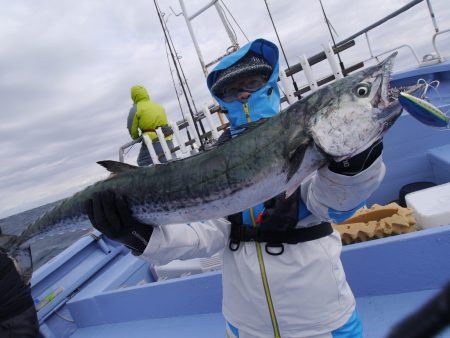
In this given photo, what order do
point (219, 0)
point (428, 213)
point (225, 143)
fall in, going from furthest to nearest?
point (219, 0), point (428, 213), point (225, 143)

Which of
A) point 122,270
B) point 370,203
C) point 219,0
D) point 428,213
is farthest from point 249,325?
point 219,0

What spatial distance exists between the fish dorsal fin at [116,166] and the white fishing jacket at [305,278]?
97cm

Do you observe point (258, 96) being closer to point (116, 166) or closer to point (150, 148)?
point (116, 166)

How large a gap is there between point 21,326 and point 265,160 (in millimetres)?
3480

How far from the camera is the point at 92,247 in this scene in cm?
555

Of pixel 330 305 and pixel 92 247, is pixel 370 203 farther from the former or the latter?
pixel 92 247

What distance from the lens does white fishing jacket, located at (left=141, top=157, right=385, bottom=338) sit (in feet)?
5.05

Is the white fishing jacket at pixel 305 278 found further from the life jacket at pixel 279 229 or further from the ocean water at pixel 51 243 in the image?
the ocean water at pixel 51 243

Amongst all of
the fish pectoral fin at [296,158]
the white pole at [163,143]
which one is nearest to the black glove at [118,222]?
the fish pectoral fin at [296,158]

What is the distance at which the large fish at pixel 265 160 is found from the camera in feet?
4.78

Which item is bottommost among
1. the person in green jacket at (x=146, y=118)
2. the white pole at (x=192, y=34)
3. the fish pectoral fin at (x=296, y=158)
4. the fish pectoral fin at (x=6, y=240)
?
the fish pectoral fin at (x=296, y=158)

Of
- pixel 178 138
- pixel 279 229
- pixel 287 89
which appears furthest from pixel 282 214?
pixel 178 138

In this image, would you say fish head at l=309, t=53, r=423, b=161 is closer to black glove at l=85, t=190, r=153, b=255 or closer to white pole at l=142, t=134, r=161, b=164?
black glove at l=85, t=190, r=153, b=255

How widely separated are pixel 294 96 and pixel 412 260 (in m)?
5.04
